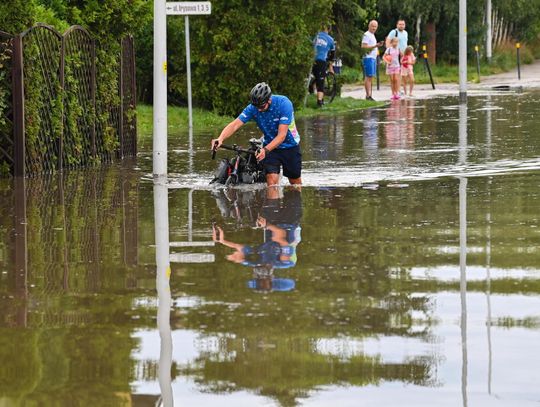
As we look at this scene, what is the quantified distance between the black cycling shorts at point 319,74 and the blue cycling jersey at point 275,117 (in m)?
17.3

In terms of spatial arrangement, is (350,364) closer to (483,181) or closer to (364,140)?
(483,181)

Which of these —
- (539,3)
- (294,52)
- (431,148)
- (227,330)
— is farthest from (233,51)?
(539,3)

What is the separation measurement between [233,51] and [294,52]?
130cm

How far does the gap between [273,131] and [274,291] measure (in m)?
6.93

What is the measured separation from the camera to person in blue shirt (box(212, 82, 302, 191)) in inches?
633

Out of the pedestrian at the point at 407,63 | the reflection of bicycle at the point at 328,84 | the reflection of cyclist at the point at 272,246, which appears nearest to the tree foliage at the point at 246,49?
the reflection of bicycle at the point at 328,84

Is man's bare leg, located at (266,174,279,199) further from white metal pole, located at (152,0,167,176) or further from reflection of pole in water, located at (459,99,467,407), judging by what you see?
reflection of pole in water, located at (459,99,467,407)

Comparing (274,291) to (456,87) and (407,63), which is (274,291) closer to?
(407,63)

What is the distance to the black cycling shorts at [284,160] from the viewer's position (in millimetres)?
16578

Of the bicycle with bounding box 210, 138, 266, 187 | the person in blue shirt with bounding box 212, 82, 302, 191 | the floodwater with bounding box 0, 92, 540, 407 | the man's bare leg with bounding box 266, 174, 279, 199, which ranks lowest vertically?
the floodwater with bounding box 0, 92, 540, 407

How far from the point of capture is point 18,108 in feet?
58.4

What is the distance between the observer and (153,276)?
1038 cm

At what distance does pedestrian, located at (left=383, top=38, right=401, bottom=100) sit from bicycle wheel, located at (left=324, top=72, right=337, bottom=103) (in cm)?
159

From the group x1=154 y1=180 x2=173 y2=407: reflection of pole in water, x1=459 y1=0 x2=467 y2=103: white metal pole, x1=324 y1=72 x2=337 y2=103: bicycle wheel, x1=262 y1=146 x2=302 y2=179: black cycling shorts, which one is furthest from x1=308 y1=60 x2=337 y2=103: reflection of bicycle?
x1=154 y1=180 x2=173 y2=407: reflection of pole in water
